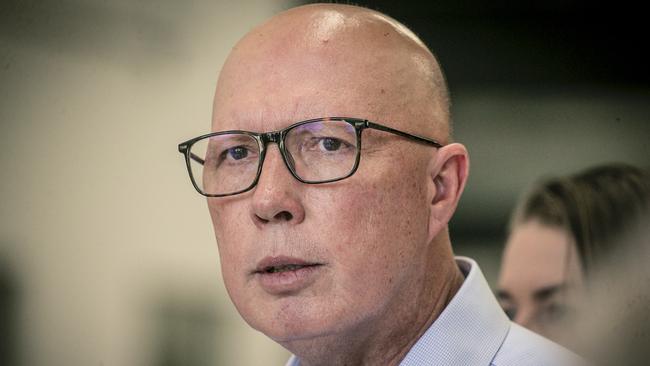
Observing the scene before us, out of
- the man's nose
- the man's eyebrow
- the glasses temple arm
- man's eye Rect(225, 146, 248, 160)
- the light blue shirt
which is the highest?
the glasses temple arm

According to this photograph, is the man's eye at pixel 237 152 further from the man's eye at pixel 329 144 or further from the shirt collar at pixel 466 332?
the shirt collar at pixel 466 332

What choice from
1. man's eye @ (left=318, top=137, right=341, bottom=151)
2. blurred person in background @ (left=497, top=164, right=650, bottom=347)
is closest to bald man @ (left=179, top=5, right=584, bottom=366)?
man's eye @ (left=318, top=137, right=341, bottom=151)

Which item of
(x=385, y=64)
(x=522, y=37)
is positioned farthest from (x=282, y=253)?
(x=522, y=37)

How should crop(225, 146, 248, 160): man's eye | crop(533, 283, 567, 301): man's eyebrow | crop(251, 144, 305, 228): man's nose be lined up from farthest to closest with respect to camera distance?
crop(533, 283, 567, 301): man's eyebrow < crop(225, 146, 248, 160): man's eye < crop(251, 144, 305, 228): man's nose

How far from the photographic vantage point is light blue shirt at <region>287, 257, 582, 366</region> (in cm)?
119

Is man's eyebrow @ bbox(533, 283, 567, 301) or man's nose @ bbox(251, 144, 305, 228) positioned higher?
man's nose @ bbox(251, 144, 305, 228)

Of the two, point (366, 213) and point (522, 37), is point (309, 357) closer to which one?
point (366, 213)

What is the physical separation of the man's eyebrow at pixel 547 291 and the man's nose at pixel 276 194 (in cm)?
72

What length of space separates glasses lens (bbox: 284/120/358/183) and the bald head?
0.02m

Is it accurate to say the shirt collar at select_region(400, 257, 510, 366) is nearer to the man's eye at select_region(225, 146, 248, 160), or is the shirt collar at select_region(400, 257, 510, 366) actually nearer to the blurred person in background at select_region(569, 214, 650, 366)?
the blurred person in background at select_region(569, 214, 650, 366)

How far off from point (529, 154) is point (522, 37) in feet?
0.77

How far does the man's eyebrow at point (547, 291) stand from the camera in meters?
1.64

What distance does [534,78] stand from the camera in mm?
1654

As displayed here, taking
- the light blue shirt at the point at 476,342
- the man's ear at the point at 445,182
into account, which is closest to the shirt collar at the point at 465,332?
the light blue shirt at the point at 476,342
